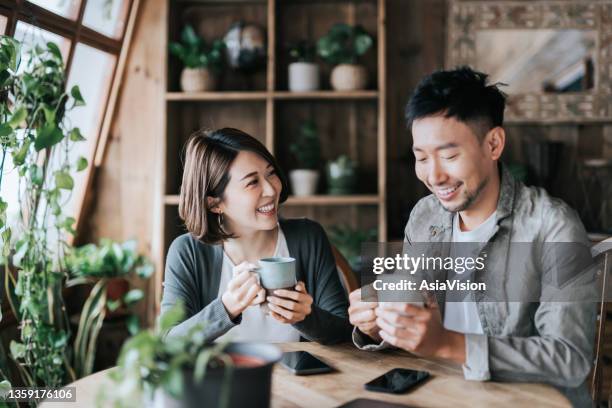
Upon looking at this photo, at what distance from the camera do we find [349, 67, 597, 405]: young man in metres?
1.25

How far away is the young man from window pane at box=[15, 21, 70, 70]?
162 centimetres

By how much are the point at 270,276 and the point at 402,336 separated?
0.32m

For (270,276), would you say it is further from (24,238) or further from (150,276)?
(150,276)

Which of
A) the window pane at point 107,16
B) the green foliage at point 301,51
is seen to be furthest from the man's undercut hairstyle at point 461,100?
the window pane at point 107,16

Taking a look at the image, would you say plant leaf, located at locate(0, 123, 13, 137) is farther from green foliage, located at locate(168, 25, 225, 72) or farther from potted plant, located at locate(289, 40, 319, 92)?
potted plant, located at locate(289, 40, 319, 92)

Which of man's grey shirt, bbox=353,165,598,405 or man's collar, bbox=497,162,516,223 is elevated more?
man's collar, bbox=497,162,516,223

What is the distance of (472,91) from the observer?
1522 mm

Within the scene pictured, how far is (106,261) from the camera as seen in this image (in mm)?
3121

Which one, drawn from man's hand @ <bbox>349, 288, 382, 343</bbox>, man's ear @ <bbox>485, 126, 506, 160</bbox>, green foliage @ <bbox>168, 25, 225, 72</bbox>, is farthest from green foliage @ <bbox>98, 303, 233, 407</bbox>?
green foliage @ <bbox>168, 25, 225, 72</bbox>

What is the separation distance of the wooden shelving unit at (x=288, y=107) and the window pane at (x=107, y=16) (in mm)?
263

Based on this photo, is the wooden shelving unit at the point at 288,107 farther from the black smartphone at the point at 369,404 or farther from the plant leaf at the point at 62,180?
the black smartphone at the point at 369,404

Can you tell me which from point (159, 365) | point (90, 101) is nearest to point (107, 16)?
point (90, 101)

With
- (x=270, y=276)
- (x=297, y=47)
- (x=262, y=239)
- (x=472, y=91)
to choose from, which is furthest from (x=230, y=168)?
(x=297, y=47)

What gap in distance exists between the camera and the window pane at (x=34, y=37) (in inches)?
95.7
